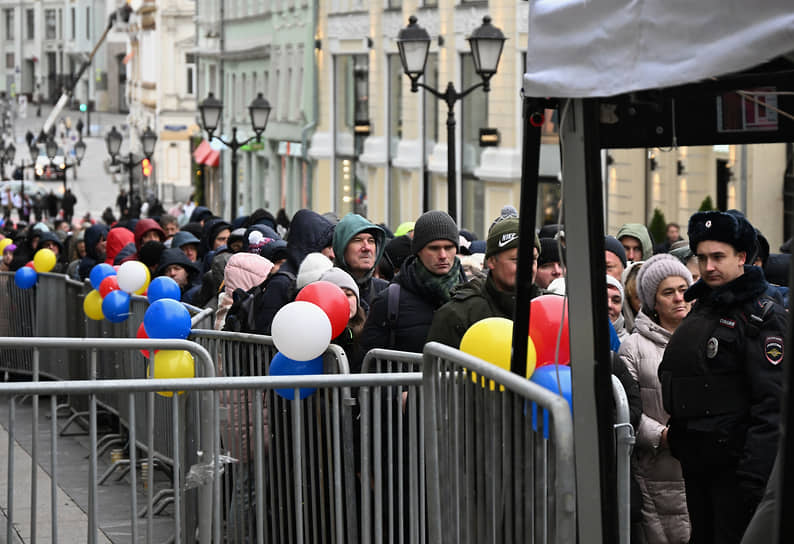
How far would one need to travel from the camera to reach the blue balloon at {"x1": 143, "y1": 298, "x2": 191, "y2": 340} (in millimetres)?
8742

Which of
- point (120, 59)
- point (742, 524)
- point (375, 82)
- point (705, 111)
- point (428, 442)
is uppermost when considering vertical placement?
point (120, 59)

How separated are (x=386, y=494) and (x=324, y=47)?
1518 inches

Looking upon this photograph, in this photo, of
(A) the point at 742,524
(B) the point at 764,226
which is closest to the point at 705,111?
(A) the point at 742,524

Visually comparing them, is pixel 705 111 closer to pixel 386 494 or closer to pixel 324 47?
pixel 386 494

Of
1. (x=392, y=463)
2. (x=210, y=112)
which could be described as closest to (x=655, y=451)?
(x=392, y=463)

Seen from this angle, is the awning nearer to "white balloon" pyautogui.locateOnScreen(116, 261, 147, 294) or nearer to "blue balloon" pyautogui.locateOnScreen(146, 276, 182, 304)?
"white balloon" pyautogui.locateOnScreen(116, 261, 147, 294)

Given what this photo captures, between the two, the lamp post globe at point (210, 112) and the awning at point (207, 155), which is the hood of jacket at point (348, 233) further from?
the awning at point (207, 155)

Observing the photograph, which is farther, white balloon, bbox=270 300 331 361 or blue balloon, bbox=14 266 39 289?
blue balloon, bbox=14 266 39 289

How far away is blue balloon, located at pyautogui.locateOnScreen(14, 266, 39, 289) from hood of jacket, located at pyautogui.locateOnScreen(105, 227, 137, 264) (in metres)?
0.71

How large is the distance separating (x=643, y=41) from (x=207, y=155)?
58233 mm

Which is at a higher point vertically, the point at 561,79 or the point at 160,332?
the point at 561,79

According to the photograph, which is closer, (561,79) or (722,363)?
(561,79)

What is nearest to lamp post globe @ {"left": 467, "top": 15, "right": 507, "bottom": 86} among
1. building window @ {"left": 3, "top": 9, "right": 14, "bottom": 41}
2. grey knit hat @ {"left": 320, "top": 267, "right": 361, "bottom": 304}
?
grey knit hat @ {"left": 320, "top": 267, "right": 361, "bottom": 304}

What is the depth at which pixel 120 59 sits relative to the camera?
154875mm
